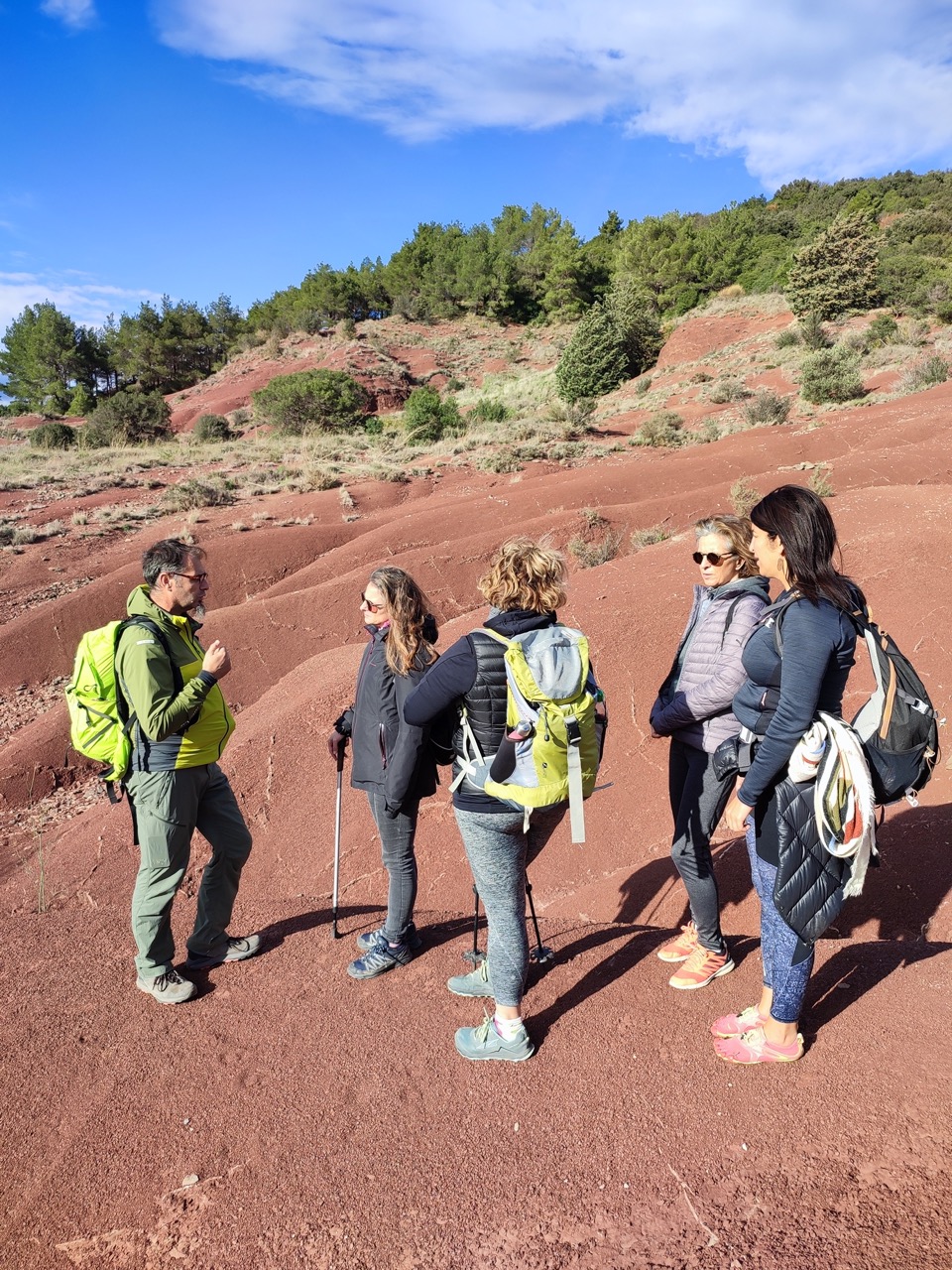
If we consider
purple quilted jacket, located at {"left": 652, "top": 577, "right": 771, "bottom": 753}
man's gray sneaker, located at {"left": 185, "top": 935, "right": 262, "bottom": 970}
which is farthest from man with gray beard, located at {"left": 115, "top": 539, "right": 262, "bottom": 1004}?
purple quilted jacket, located at {"left": 652, "top": 577, "right": 771, "bottom": 753}

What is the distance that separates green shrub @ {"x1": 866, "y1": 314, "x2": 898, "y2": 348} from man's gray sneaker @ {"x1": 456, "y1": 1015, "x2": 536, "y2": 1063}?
2808 cm

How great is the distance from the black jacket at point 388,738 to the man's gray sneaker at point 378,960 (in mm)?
654

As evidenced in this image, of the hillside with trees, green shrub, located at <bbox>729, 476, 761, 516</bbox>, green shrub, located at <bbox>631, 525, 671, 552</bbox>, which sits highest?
the hillside with trees

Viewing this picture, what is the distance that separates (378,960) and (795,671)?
2.19 meters

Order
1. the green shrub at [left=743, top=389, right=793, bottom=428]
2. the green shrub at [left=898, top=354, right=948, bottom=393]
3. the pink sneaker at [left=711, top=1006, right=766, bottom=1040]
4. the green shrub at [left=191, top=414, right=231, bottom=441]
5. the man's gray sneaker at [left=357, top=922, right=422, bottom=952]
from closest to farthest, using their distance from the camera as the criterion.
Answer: the pink sneaker at [left=711, top=1006, right=766, bottom=1040] < the man's gray sneaker at [left=357, top=922, right=422, bottom=952] < the green shrub at [left=898, top=354, right=948, bottom=393] < the green shrub at [left=743, top=389, right=793, bottom=428] < the green shrub at [left=191, top=414, right=231, bottom=441]

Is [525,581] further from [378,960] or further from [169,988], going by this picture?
[169,988]

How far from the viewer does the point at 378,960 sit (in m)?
3.48

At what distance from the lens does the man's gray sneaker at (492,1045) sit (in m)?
2.81

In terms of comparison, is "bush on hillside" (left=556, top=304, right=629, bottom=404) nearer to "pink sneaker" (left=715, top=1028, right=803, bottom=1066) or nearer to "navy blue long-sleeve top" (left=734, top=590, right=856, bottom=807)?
"navy blue long-sleeve top" (left=734, top=590, right=856, bottom=807)

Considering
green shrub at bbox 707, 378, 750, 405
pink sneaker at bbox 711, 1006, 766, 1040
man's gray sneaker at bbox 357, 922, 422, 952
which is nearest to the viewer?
pink sneaker at bbox 711, 1006, 766, 1040

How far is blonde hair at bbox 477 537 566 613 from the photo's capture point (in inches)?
103

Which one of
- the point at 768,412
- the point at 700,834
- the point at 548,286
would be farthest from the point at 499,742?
the point at 548,286

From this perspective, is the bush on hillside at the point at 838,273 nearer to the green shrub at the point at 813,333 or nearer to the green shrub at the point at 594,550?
the green shrub at the point at 813,333

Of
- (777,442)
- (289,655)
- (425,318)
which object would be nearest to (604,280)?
(425,318)
